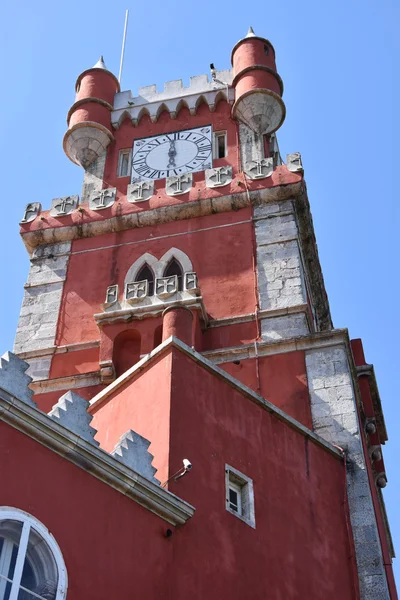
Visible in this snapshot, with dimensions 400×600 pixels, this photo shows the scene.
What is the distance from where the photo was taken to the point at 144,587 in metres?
10.9

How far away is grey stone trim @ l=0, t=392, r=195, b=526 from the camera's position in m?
10.5

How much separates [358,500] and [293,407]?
2445 millimetres

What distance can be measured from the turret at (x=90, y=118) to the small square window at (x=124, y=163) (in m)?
0.54

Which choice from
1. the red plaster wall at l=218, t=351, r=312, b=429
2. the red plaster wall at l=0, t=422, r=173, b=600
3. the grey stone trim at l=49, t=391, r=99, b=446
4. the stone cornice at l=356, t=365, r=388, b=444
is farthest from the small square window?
the red plaster wall at l=0, t=422, r=173, b=600

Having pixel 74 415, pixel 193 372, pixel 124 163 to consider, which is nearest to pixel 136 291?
pixel 124 163

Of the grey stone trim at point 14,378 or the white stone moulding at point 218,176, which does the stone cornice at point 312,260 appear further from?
the grey stone trim at point 14,378

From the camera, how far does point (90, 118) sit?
25984 millimetres

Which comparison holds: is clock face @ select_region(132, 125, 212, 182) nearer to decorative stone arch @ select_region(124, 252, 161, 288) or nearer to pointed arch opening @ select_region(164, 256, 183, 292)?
decorative stone arch @ select_region(124, 252, 161, 288)

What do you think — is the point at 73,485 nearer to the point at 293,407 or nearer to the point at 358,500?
the point at 358,500

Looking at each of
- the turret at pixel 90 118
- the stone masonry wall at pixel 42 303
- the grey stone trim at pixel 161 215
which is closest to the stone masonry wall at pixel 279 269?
the grey stone trim at pixel 161 215

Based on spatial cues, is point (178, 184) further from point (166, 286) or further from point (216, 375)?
point (216, 375)

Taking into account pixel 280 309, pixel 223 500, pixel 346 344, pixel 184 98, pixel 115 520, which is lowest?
pixel 115 520

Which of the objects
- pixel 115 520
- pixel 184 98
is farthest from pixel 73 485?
Result: pixel 184 98

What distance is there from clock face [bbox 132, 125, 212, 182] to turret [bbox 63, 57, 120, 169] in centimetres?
95
